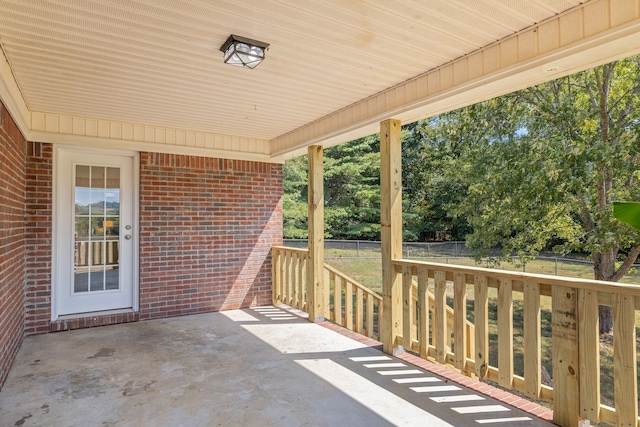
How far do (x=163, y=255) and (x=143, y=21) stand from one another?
345 cm

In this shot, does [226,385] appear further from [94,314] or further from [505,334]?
[94,314]

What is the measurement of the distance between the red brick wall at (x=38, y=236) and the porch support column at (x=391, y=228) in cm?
382

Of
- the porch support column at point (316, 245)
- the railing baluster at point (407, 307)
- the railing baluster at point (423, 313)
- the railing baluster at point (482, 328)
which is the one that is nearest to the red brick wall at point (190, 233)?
the porch support column at point (316, 245)

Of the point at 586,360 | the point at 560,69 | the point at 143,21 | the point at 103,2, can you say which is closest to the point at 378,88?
the point at 560,69

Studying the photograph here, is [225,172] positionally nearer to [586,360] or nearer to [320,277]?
[320,277]

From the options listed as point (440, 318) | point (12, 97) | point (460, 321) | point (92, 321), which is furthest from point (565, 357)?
point (92, 321)

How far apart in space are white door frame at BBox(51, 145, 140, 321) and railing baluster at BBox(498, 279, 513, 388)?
4266 millimetres

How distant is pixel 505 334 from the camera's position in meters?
2.72

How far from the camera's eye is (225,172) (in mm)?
5621

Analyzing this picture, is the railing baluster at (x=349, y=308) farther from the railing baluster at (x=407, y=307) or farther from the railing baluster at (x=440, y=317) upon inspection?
the railing baluster at (x=440, y=317)

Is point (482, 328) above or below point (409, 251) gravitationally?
above

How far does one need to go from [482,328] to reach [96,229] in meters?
4.53

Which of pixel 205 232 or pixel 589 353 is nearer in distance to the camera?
pixel 589 353

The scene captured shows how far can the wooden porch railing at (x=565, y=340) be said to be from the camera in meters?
2.14
